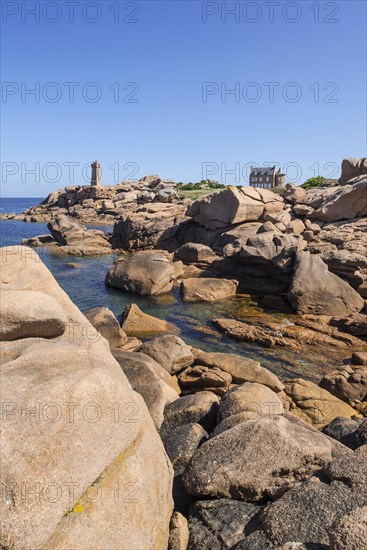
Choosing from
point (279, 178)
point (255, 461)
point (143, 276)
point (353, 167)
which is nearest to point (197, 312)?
point (143, 276)

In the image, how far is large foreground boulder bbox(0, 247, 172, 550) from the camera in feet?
15.5

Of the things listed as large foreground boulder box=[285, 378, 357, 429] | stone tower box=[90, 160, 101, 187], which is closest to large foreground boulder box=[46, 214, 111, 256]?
large foreground boulder box=[285, 378, 357, 429]

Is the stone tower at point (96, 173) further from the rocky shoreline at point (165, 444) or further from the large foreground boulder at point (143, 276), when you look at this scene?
the rocky shoreline at point (165, 444)

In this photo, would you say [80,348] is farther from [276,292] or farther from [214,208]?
[214,208]

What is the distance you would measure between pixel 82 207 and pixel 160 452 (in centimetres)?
8122

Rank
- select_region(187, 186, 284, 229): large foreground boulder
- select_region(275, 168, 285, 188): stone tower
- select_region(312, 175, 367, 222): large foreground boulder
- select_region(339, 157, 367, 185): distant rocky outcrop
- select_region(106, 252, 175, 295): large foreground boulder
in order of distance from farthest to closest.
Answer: select_region(275, 168, 285, 188): stone tower, select_region(339, 157, 367, 185): distant rocky outcrop, select_region(187, 186, 284, 229): large foreground boulder, select_region(312, 175, 367, 222): large foreground boulder, select_region(106, 252, 175, 295): large foreground boulder

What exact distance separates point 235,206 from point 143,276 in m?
13.1

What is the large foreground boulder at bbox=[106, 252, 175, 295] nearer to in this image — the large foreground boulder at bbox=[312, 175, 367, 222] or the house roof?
the large foreground boulder at bbox=[312, 175, 367, 222]

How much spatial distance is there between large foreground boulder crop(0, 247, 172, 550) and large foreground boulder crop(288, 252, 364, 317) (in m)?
17.8

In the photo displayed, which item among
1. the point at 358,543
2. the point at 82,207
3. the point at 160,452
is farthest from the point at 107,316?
the point at 82,207

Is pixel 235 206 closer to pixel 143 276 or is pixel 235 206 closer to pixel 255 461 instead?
pixel 143 276

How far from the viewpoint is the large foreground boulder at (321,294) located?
2247cm

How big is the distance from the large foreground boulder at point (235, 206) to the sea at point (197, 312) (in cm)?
1091

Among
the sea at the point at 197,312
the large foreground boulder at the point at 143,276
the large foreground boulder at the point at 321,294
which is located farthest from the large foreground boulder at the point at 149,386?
the large foreground boulder at the point at 143,276
